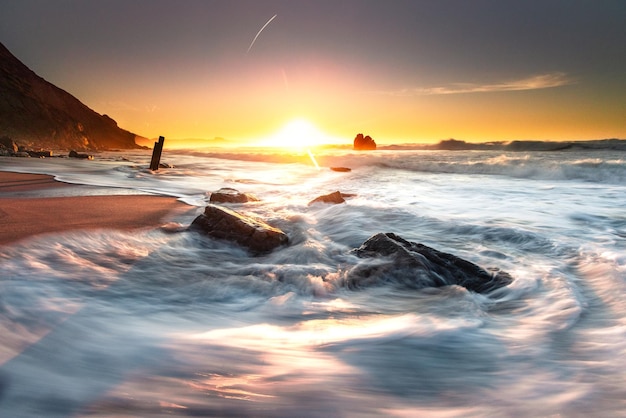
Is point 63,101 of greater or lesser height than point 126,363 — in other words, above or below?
above

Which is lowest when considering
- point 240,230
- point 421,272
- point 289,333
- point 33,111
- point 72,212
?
point 289,333

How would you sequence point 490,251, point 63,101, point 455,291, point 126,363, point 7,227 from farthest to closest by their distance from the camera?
point 63,101
point 490,251
point 7,227
point 455,291
point 126,363

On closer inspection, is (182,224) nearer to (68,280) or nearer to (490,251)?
(68,280)

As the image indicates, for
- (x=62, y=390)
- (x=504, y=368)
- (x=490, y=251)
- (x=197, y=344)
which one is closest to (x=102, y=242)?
(x=197, y=344)

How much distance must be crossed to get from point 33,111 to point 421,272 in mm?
87466

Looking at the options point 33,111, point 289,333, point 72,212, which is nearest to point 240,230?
point 289,333

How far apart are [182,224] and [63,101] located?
106m

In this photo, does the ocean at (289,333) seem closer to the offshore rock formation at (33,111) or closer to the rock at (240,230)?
the rock at (240,230)

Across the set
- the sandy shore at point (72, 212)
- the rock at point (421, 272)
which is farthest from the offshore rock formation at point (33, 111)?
the rock at point (421, 272)

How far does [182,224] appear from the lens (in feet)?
20.1

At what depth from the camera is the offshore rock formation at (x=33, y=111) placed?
212ft

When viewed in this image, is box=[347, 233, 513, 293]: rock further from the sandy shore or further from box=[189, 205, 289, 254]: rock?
the sandy shore

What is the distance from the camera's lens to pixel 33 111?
70.1 m

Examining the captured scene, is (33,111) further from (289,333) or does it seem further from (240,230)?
(289,333)
